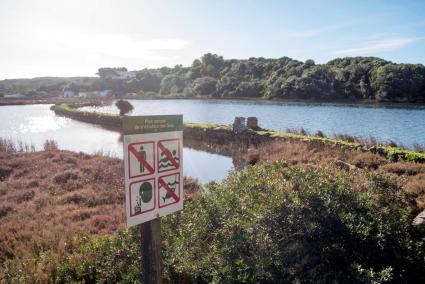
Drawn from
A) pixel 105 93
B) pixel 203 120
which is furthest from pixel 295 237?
pixel 105 93

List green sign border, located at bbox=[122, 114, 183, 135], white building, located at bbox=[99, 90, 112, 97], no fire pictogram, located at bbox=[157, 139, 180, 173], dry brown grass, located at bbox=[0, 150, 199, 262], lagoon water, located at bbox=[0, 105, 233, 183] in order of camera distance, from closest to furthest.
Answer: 1. green sign border, located at bbox=[122, 114, 183, 135]
2. no fire pictogram, located at bbox=[157, 139, 180, 173]
3. dry brown grass, located at bbox=[0, 150, 199, 262]
4. lagoon water, located at bbox=[0, 105, 233, 183]
5. white building, located at bbox=[99, 90, 112, 97]

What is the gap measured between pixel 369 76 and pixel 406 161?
4517cm

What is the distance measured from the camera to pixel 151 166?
284 centimetres

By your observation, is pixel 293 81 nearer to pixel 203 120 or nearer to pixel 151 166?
pixel 203 120

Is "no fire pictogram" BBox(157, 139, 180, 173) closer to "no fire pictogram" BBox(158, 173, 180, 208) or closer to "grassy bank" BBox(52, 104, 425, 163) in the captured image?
"no fire pictogram" BBox(158, 173, 180, 208)

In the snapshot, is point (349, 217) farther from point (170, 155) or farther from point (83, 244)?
point (83, 244)

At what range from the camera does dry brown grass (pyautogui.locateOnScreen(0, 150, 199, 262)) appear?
6.69 m

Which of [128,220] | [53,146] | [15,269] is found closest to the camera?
[128,220]

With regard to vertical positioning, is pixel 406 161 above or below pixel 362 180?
below

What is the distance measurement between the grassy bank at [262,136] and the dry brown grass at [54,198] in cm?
638

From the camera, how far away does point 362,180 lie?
590 centimetres

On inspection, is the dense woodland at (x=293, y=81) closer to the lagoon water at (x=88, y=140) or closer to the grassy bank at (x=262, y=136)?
the grassy bank at (x=262, y=136)

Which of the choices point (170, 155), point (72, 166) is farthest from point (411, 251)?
point (72, 166)

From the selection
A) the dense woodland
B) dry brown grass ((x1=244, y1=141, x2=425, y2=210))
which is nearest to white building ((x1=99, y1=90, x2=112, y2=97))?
the dense woodland
